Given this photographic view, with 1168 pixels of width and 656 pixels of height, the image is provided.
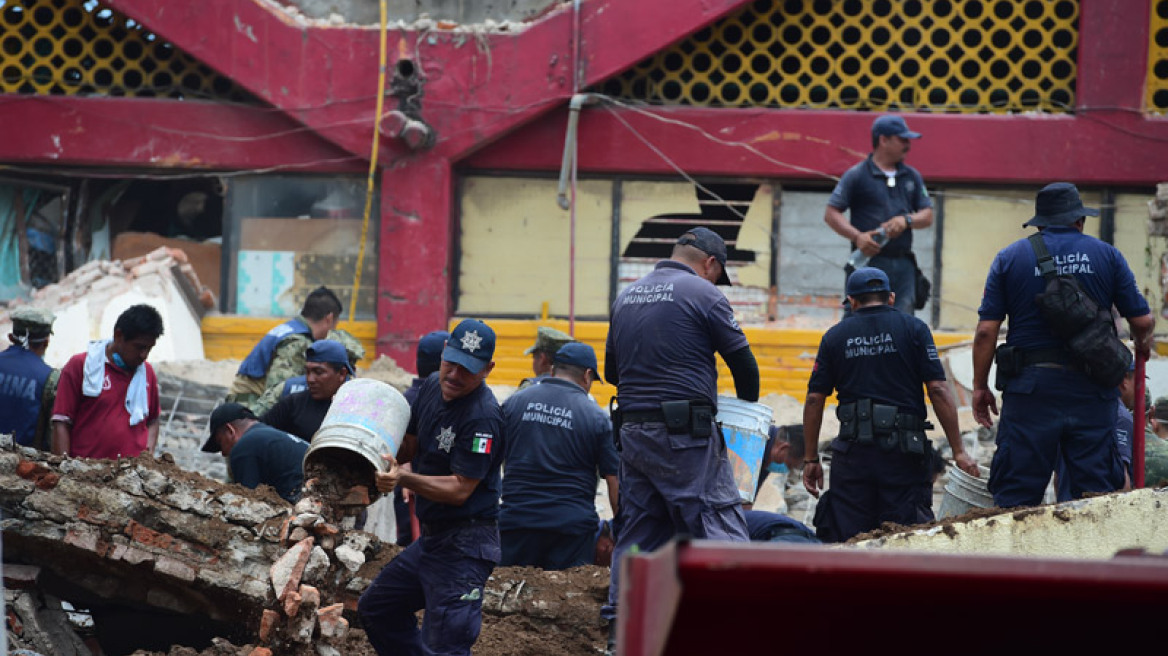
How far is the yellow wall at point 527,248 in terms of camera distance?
1240cm

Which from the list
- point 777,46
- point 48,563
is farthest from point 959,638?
point 777,46

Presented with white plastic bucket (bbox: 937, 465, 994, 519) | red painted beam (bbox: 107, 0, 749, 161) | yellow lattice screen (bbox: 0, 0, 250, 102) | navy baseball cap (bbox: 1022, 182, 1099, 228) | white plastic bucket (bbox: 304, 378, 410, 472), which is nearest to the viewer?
white plastic bucket (bbox: 304, 378, 410, 472)

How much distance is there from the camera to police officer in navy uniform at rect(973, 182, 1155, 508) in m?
6.49

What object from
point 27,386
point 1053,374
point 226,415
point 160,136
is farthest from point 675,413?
point 160,136

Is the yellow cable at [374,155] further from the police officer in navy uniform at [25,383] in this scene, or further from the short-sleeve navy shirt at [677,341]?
the short-sleeve navy shirt at [677,341]

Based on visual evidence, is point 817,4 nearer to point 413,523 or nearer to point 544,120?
point 544,120

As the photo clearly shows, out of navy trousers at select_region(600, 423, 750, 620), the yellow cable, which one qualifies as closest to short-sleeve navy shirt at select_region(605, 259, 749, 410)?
navy trousers at select_region(600, 423, 750, 620)

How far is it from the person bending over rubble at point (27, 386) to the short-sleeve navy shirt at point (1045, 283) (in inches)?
218

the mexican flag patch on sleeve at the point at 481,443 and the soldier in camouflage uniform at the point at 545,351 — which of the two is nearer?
the mexican flag patch on sleeve at the point at 481,443

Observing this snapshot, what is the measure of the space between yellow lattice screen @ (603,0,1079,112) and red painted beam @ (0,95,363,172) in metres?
3.05

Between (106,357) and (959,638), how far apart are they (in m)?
6.34

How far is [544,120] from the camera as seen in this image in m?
12.4

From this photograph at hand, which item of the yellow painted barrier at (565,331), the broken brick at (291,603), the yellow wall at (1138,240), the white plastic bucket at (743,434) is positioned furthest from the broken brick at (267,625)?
the yellow wall at (1138,240)

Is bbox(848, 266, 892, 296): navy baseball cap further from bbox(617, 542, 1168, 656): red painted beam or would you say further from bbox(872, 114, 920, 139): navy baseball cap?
bbox(617, 542, 1168, 656): red painted beam
